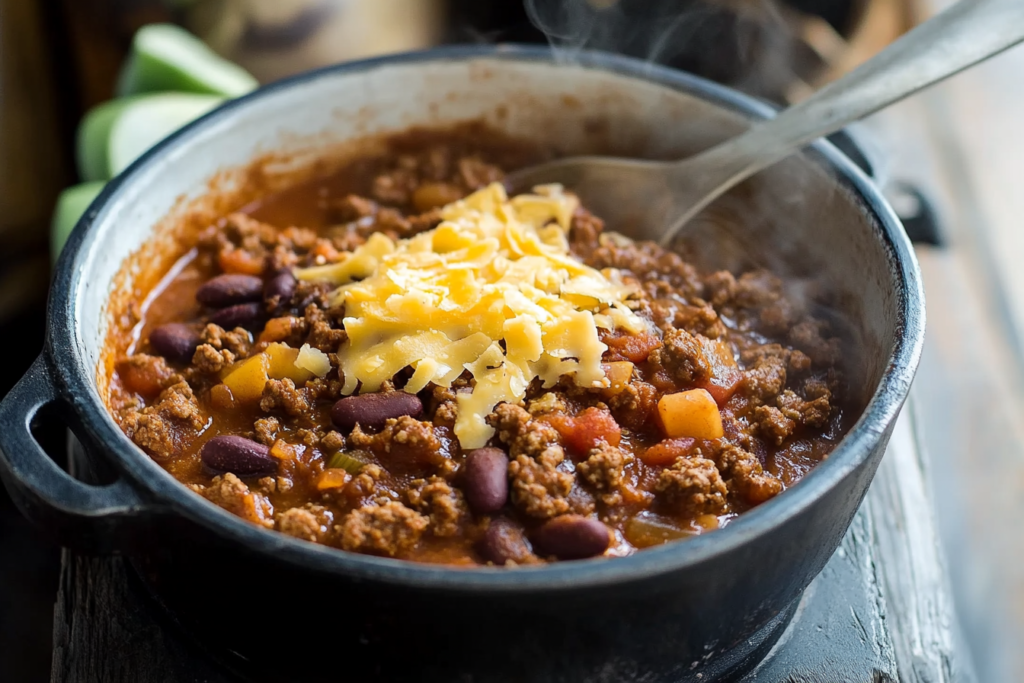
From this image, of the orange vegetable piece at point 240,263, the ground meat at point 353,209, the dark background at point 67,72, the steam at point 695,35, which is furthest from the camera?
the dark background at point 67,72

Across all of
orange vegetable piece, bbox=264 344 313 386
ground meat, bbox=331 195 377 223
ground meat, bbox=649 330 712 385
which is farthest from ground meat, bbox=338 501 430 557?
ground meat, bbox=331 195 377 223

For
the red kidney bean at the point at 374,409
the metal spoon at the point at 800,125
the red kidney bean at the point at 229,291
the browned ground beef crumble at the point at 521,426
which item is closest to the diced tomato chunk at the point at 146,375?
the browned ground beef crumble at the point at 521,426

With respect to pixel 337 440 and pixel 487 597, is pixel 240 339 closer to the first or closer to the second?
pixel 337 440

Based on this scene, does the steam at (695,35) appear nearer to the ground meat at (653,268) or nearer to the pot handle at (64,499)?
the ground meat at (653,268)

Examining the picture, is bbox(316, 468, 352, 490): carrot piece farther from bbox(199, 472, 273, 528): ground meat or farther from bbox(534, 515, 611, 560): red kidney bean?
bbox(534, 515, 611, 560): red kidney bean

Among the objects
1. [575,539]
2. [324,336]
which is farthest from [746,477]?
[324,336]

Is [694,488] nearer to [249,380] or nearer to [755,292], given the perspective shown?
[755,292]

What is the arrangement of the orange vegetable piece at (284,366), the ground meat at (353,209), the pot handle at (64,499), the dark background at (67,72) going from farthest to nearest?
the dark background at (67,72)
the ground meat at (353,209)
the orange vegetable piece at (284,366)
the pot handle at (64,499)

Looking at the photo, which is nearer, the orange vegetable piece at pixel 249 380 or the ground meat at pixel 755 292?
the orange vegetable piece at pixel 249 380
